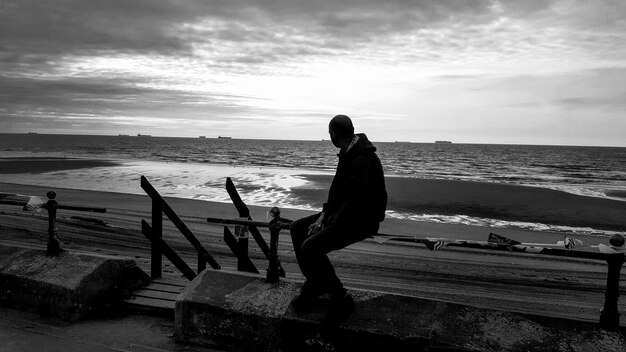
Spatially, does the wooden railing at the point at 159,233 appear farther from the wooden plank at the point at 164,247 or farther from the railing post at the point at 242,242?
the railing post at the point at 242,242

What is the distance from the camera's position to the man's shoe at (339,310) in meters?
3.91

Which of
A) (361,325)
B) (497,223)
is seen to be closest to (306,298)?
(361,325)

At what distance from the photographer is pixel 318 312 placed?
4098mm

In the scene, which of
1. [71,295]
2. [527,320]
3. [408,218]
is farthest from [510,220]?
[71,295]

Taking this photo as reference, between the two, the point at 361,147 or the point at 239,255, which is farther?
the point at 239,255

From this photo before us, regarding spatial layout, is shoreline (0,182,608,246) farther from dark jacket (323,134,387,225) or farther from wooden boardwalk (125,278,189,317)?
dark jacket (323,134,387,225)

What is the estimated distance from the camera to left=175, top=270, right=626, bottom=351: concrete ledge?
355 centimetres

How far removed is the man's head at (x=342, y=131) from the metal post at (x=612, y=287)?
6.86ft

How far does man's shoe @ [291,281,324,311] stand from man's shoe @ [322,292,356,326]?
0.59 ft

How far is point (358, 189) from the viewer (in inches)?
140

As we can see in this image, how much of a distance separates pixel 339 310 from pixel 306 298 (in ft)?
1.13

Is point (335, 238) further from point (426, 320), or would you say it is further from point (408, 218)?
point (408, 218)

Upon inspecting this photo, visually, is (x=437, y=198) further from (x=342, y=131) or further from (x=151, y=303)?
(x=342, y=131)

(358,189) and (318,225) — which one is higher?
(358,189)
